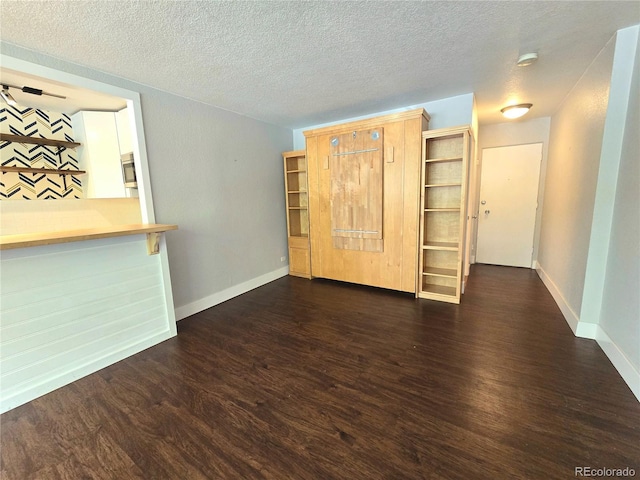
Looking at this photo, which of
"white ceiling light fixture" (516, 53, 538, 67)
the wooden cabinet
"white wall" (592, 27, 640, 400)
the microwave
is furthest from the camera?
the wooden cabinet

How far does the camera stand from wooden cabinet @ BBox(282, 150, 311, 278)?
4.46m

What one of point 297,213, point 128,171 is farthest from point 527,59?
point 128,171

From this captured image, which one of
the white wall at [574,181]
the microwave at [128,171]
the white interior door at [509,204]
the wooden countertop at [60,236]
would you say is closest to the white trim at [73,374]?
the wooden countertop at [60,236]

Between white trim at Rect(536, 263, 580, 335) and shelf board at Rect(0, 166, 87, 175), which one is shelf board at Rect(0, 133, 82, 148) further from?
white trim at Rect(536, 263, 580, 335)

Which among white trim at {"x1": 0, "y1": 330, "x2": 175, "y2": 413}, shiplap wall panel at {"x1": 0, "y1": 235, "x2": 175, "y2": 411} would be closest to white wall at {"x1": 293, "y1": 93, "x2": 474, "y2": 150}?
shiplap wall panel at {"x1": 0, "y1": 235, "x2": 175, "y2": 411}

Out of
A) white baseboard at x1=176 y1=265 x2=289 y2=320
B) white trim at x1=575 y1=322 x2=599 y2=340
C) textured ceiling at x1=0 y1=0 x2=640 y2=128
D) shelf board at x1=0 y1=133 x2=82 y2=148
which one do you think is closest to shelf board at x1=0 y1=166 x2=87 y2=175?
shelf board at x1=0 y1=133 x2=82 y2=148

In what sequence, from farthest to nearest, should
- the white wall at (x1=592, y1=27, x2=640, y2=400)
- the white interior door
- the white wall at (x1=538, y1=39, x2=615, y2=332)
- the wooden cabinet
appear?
the white interior door
the wooden cabinet
the white wall at (x1=538, y1=39, x2=615, y2=332)
the white wall at (x1=592, y1=27, x2=640, y2=400)

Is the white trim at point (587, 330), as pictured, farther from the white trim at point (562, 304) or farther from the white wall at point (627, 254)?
the white wall at point (627, 254)

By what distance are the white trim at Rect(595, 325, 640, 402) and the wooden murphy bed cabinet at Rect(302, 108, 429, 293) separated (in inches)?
68.0

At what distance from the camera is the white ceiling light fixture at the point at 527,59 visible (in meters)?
2.27

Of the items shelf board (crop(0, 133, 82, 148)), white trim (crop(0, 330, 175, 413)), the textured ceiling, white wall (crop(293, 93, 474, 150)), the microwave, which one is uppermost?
the textured ceiling

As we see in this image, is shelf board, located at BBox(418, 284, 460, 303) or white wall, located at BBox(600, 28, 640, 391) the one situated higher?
white wall, located at BBox(600, 28, 640, 391)

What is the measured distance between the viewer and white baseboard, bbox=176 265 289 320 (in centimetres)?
318

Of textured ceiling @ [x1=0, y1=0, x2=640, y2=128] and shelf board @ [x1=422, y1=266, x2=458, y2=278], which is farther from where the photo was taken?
shelf board @ [x1=422, y1=266, x2=458, y2=278]
